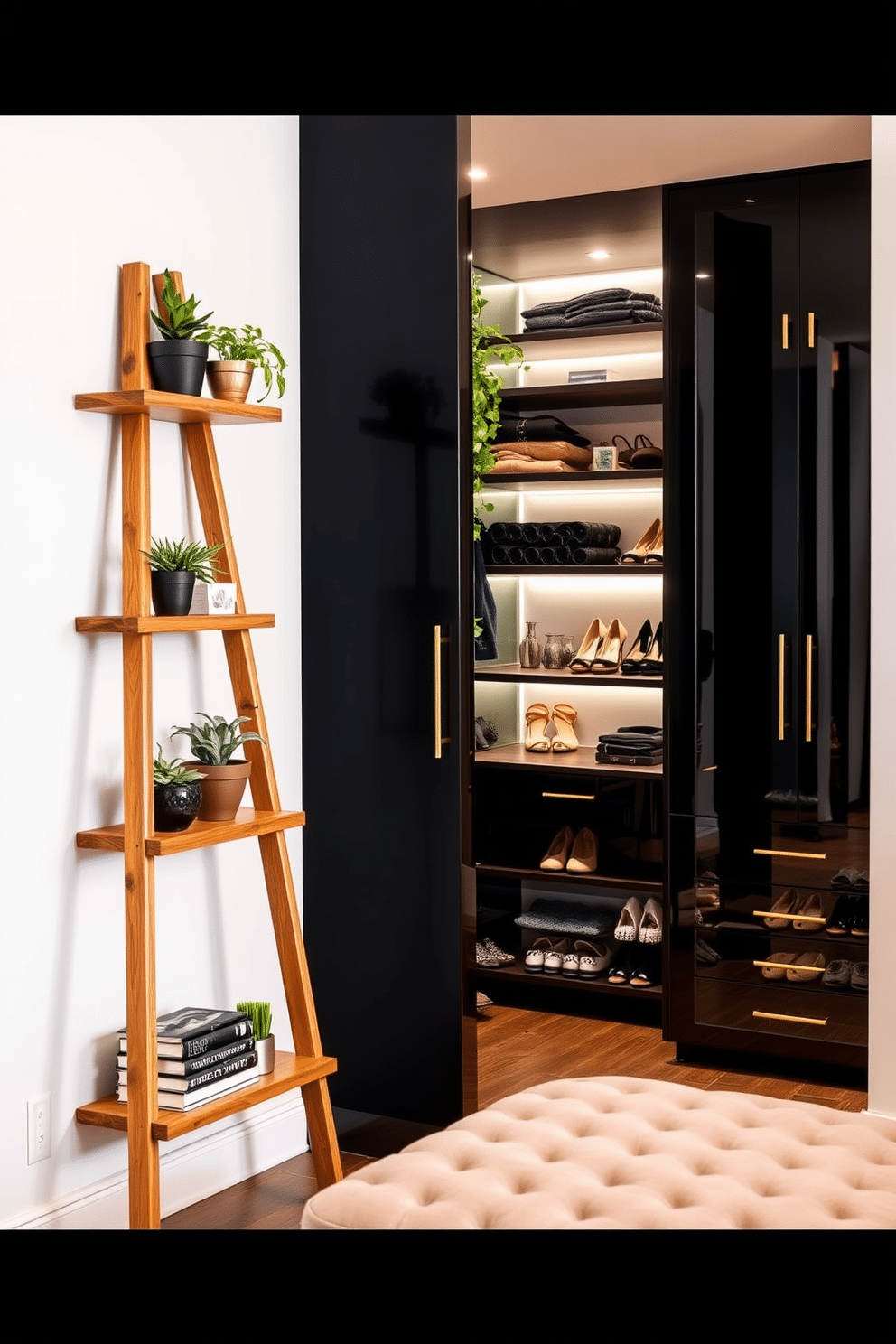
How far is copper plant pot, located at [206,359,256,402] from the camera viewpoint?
277 centimetres

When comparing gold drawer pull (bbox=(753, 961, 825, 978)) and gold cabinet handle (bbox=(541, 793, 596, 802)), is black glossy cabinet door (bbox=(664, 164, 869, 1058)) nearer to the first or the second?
gold drawer pull (bbox=(753, 961, 825, 978))

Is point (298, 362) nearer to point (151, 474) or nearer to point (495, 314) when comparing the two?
point (151, 474)

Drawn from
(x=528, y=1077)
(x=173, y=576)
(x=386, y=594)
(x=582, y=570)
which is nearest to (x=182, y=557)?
(x=173, y=576)

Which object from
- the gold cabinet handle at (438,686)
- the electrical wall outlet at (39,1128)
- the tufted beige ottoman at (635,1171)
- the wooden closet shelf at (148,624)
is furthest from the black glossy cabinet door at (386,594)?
the tufted beige ottoman at (635,1171)

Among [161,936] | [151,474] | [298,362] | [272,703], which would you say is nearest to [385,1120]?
[161,936]

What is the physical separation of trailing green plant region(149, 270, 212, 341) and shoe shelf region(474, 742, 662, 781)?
2213 millimetres

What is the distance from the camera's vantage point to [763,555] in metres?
3.85

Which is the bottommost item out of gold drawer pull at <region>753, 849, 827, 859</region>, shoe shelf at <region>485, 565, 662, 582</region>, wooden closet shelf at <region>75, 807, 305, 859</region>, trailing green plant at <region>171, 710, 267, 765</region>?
gold drawer pull at <region>753, 849, 827, 859</region>

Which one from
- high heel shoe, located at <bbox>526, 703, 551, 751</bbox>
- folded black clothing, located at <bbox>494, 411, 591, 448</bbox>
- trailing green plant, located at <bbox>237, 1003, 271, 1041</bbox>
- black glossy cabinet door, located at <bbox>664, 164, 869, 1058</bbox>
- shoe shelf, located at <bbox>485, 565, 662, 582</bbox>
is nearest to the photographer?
trailing green plant, located at <bbox>237, 1003, 271, 1041</bbox>

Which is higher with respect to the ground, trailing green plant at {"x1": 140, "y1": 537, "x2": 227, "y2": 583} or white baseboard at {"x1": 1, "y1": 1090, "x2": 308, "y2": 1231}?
trailing green plant at {"x1": 140, "y1": 537, "x2": 227, "y2": 583}

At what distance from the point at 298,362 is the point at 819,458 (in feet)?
4.98

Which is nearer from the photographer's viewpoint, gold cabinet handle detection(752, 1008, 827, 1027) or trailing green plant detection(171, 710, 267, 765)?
trailing green plant detection(171, 710, 267, 765)

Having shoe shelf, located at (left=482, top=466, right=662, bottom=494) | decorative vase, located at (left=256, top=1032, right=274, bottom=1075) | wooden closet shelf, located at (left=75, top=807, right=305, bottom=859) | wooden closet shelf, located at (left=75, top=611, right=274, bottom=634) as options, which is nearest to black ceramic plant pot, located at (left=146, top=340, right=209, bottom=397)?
wooden closet shelf, located at (left=75, top=611, right=274, bottom=634)

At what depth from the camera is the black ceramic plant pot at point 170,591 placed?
261cm
